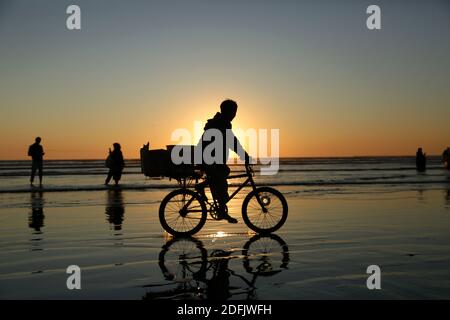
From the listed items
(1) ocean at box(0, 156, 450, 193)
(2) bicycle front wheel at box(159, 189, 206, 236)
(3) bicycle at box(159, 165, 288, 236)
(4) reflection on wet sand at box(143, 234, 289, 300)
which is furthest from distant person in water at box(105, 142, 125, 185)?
(4) reflection on wet sand at box(143, 234, 289, 300)

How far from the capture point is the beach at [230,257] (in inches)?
239

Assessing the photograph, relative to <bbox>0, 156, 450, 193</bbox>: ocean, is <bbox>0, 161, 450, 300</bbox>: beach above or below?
above

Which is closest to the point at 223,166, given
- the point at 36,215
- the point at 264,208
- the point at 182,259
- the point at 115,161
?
the point at 264,208

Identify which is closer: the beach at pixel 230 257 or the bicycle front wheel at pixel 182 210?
the beach at pixel 230 257

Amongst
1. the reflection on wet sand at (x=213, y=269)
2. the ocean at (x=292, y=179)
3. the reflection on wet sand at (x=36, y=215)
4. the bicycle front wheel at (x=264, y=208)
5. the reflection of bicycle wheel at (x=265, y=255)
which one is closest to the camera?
the reflection on wet sand at (x=213, y=269)

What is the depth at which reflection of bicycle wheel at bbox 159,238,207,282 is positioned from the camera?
7046 millimetres

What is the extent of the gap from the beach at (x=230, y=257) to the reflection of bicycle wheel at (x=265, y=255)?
16 millimetres

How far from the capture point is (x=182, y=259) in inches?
323

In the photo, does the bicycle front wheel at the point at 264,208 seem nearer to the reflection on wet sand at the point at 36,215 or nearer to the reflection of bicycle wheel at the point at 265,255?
the reflection of bicycle wheel at the point at 265,255

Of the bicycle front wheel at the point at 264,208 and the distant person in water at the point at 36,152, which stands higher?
the distant person in water at the point at 36,152

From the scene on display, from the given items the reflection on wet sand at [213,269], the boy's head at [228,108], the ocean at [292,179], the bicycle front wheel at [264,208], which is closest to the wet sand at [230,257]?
the reflection on wet sand at [213,269]

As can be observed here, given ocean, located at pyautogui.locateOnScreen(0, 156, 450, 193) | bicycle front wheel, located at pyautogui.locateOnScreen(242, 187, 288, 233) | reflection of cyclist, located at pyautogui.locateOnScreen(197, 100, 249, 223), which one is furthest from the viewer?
ocean, located at pyautogui.locateOnScreen(0, 156, 450, 193)

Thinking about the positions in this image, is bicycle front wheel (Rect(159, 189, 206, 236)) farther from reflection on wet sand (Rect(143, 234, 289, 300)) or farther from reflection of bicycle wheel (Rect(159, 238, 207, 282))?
reflection on wet sand (Rect(143, 234, 289, 300))

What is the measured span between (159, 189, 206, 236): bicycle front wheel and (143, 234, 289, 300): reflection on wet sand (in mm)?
637
